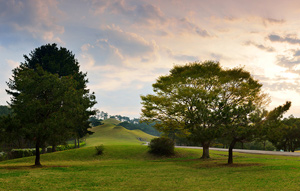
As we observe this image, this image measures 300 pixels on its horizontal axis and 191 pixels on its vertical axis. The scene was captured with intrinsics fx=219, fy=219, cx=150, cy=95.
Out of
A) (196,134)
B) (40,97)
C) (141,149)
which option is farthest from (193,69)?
(40,97)

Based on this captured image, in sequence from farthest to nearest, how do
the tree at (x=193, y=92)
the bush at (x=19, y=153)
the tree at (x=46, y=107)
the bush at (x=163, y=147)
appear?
the bush at (x=19, y=153) < the bush at (x=163, y=147) < the tree at (x=193, y=92) < the tree at (x=46, y=107)

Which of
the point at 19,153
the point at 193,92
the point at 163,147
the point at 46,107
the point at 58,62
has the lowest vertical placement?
the point at 19,153

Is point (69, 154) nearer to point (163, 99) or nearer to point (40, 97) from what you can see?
point (40, 97)

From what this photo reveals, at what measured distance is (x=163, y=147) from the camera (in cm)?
3619

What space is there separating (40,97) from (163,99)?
648 inches

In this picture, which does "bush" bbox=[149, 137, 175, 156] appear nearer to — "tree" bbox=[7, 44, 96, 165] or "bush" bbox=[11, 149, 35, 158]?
"tree" bbox=[7, 44, 96, 165]

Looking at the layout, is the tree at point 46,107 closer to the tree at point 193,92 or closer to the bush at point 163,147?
the tree at point 193,92

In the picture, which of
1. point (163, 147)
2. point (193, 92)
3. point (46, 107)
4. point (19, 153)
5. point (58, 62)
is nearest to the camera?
point (46, 107)

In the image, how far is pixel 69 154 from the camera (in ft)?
124

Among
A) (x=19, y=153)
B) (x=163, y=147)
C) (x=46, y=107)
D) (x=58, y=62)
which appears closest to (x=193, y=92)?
(x=163, y=147)

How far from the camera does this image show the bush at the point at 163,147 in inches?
1430

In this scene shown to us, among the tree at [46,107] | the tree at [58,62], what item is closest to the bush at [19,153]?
the tree at [58,62]

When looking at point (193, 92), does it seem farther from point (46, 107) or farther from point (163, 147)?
point (46, 107)

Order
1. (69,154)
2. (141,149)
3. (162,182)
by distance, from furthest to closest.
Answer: (141,149)
(69,154)
(162,182)
